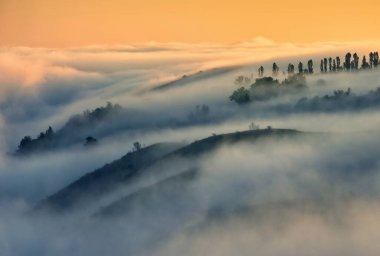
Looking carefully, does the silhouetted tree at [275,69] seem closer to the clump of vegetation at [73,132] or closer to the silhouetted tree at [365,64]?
the silhouetted tree at [365,64]

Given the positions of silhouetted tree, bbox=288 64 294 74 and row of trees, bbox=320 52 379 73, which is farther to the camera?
silhouetted tree, bbox=288 64 294 74

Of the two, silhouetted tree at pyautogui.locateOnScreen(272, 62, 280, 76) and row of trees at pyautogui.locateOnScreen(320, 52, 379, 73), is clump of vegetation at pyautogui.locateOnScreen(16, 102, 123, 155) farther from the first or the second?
row of trees at pyautogui.locateOnScreen(320, 52, 379, 73)

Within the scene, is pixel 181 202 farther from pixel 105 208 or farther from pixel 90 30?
pixel 90 30

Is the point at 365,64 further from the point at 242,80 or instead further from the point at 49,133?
the point at 49,133

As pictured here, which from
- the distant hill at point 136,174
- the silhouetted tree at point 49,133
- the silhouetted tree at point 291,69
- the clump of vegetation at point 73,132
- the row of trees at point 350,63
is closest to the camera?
the row of trees at point 350,63

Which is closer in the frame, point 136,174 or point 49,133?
point 49,133

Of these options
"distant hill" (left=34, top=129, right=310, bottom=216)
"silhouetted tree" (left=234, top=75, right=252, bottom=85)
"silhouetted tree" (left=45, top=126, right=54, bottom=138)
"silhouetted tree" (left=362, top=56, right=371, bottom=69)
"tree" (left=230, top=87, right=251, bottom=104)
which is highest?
"silhouetted tree" (left=362, top=56, right=371, bottom=69)

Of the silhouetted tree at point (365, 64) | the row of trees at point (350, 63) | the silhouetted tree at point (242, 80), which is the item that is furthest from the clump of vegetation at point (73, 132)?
the silhouetted tree at point (365, 64)

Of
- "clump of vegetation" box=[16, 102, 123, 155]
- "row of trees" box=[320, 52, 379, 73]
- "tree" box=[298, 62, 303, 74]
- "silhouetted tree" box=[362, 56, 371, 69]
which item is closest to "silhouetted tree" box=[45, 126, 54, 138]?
"clump of vegetation" box=[16, 102, 123, 155]

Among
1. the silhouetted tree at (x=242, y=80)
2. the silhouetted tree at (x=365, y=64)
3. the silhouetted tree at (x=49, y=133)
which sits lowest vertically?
the silhouetted tree at (x=49, y=133)

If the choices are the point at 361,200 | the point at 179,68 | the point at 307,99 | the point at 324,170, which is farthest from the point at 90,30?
the point at 361,200

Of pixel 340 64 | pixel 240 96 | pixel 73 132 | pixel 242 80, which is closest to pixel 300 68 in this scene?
pixel 340 64

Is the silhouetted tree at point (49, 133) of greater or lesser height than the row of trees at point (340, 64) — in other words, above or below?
below

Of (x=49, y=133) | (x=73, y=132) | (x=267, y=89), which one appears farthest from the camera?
(x=49, y=133)
